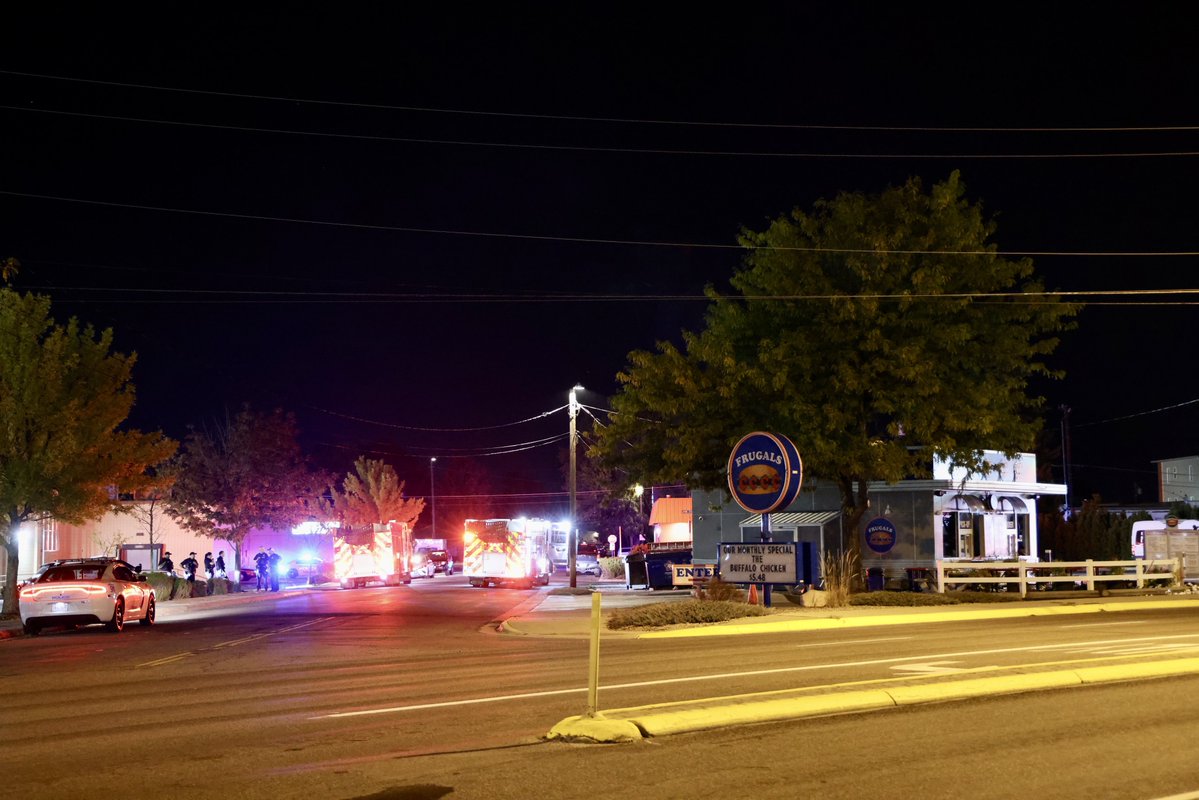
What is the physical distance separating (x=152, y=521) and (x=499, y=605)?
2366 centimetres

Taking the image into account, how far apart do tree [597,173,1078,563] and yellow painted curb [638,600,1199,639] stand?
4.81 metres

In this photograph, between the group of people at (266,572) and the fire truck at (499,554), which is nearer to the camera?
the group of people at (266,572)

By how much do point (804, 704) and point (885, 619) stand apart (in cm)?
1418

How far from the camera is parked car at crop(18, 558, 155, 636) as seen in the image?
2547cm

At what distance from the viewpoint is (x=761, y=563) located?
26.7 meters

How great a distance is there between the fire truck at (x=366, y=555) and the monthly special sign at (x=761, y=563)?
25.5 metres

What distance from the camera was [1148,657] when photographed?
15250mm

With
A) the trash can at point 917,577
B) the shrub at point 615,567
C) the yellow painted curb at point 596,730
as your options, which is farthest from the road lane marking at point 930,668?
the shrub at point 615,567

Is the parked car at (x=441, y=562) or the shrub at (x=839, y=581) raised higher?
the shrub at (x=839, y=581)

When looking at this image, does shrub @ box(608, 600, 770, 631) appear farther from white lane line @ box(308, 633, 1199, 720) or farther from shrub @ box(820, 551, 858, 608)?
white lane line @ box(308, 633, 1199, 720)

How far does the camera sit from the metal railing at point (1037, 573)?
31938 millimetres

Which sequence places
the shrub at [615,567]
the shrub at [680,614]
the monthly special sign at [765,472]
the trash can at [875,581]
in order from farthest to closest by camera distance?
1. the shrub at [615,567]
2. the trash can at [875,581]
3. the monthly special sign at [765,472]
4. the shrub at [680,614]

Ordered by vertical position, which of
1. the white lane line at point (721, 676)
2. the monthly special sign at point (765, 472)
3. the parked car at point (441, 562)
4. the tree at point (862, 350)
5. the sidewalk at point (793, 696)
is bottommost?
the parked car at point (441, 562)

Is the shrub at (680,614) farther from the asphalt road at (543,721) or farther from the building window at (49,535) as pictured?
the building window at (49,535)
